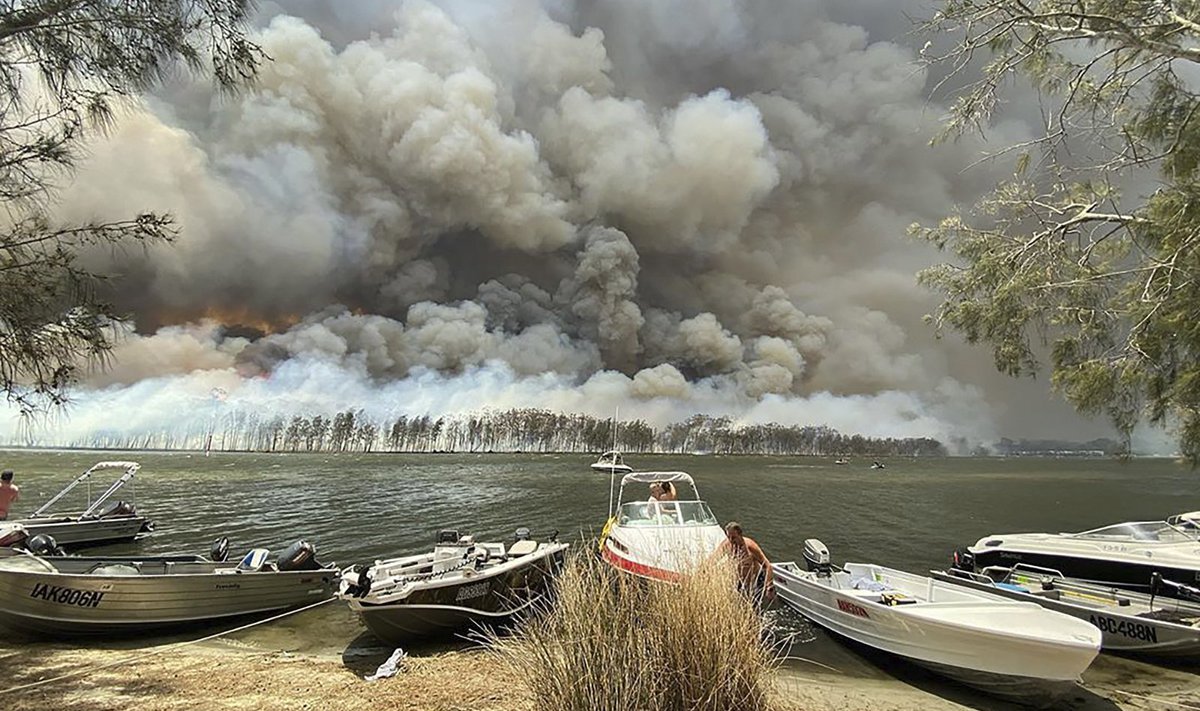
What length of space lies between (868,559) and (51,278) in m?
23.5

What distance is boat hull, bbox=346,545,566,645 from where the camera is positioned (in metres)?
9.71

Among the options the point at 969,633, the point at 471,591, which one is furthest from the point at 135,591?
the point at 969,633

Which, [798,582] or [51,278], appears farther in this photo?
[798,582]

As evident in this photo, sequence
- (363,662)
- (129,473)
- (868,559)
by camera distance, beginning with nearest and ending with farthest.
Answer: (363,662) < (129,473) < (868,559)

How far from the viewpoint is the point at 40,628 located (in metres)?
Answer: 10.2

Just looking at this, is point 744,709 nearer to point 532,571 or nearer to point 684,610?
point 684,610

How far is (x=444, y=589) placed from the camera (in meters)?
10.1

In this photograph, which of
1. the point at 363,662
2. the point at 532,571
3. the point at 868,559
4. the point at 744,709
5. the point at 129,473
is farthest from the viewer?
the point at 868,559

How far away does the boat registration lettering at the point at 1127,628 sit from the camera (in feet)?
32.2

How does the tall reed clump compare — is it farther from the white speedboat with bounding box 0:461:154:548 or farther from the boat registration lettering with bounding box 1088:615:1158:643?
the white speedboat with bounding box 0:461:154:548

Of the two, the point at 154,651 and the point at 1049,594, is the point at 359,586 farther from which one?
the point at 1049,594

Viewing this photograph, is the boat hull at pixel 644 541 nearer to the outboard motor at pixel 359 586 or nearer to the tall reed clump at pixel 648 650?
the tall reed clump at pixel 648 650

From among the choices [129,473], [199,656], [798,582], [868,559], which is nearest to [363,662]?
[199,656]

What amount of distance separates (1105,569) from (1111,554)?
38cm
